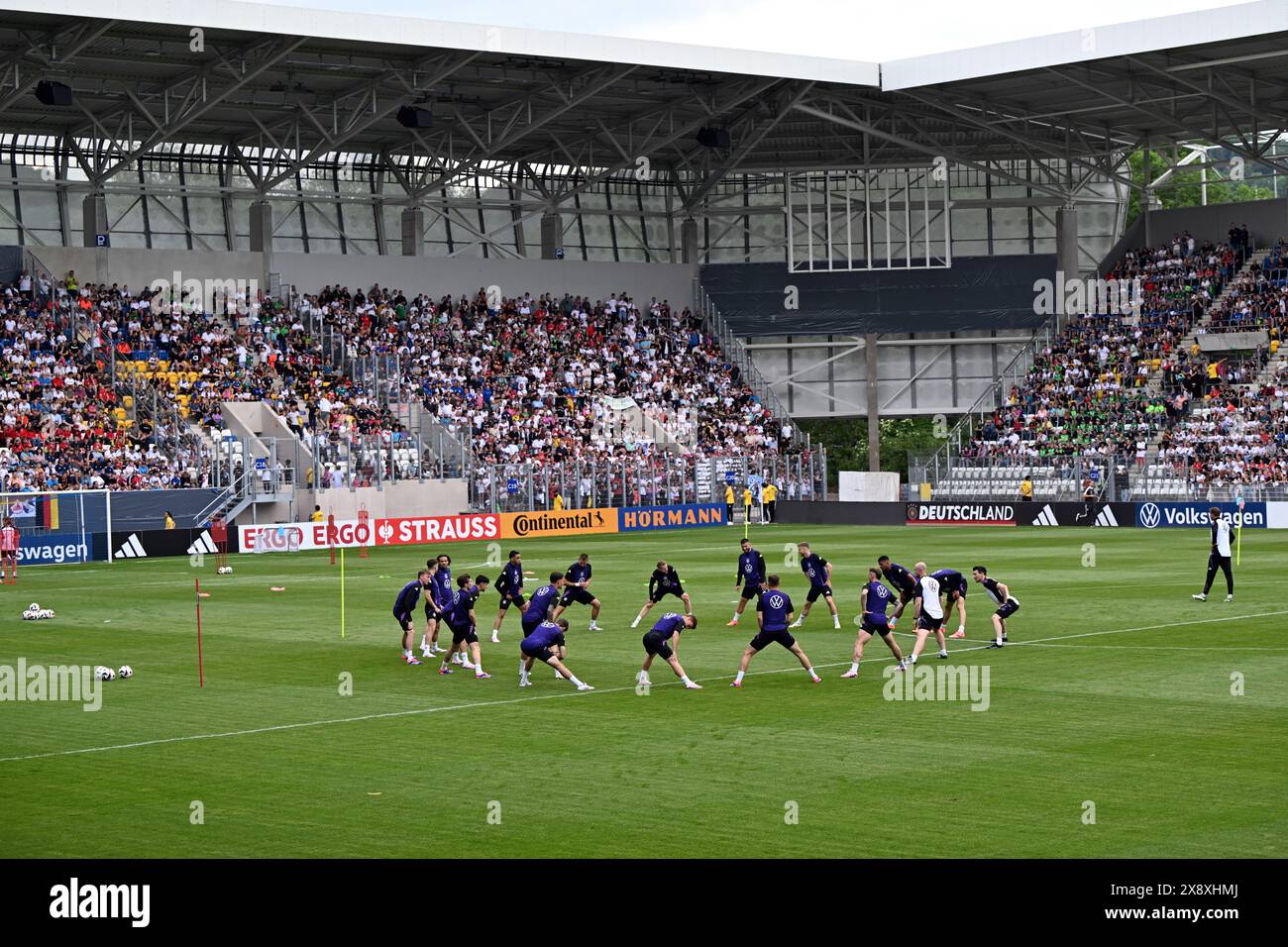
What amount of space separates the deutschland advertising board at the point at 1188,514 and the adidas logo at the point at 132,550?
33.3m

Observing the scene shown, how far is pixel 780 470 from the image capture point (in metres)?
70.8

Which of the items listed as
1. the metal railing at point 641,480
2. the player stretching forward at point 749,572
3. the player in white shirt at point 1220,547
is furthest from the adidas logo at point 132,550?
the player in white shirt at point 1220,547

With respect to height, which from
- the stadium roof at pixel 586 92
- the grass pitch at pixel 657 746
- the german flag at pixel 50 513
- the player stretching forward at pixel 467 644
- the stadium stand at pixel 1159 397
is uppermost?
the stadium roof at pixel 586 92

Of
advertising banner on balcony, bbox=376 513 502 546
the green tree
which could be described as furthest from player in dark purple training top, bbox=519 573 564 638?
the green tree

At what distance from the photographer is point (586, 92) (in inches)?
2384

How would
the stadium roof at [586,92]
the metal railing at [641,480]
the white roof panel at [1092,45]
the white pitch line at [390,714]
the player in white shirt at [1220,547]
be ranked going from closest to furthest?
the white pitch line at [390,714], the player in white shirt at [1220,547], the white roof panel at [1092,45], the stadium roof at [586,92], the metal railing at [641,480]

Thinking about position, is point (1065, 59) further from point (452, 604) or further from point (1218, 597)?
point (452, 604)

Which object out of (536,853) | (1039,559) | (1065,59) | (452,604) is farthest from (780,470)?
(536,853)

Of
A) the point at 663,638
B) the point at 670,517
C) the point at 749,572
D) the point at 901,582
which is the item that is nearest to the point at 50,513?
the point at 670,517

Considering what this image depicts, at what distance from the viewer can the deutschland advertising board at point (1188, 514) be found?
185 ft

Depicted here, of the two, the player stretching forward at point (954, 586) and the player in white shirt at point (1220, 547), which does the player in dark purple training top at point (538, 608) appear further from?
the player in white shirt at point (1220, 547)

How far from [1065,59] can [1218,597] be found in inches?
1183

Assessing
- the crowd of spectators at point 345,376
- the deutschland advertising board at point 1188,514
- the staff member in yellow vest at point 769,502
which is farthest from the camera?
the staff member in yellow vest at point 769,502

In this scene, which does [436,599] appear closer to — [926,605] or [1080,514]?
[926,605]
